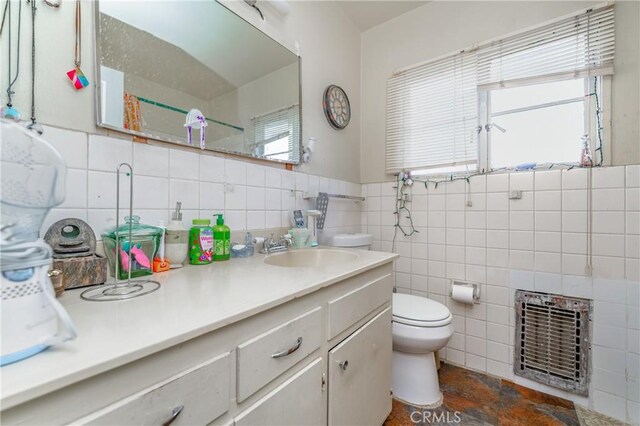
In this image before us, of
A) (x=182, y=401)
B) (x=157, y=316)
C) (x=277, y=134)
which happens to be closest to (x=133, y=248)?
(x=157, y=316)

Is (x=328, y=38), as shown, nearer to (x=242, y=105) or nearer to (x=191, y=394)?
(x=242, y=105)

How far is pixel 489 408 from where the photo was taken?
1402 mm

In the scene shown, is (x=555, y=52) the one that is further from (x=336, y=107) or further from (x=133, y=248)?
(x=133, y=248)

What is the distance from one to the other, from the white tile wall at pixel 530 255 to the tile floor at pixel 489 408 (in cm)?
9

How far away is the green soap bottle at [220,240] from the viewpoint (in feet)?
3.58

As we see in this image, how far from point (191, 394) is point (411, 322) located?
1153 mm

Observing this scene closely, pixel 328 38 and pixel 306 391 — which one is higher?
pixel 328 38

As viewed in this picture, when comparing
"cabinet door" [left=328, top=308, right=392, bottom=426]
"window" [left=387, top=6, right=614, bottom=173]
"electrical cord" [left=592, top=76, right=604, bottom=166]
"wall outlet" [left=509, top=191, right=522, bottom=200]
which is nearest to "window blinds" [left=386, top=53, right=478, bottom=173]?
"window" [left=387, top=6, right=614, bottom=173]

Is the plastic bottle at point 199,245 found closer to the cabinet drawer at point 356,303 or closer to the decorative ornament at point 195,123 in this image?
the decorative ornament at point 195,123

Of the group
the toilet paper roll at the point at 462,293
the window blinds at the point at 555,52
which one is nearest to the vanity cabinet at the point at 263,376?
the toilet paper roll at the point at 462,293

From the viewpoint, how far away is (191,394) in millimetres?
496

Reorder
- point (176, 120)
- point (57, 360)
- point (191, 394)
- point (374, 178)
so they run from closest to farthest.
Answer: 1. point (57, 360)
2. point (191, 394)
3. point (176, 120)
4. point (374, 178)

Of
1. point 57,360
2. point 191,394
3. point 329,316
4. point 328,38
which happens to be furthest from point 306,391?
point 328,38

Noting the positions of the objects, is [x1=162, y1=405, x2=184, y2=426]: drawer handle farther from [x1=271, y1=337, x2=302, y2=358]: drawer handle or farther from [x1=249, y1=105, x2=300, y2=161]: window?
[x1=249, y1=105, x2=300, y2=161]: window
